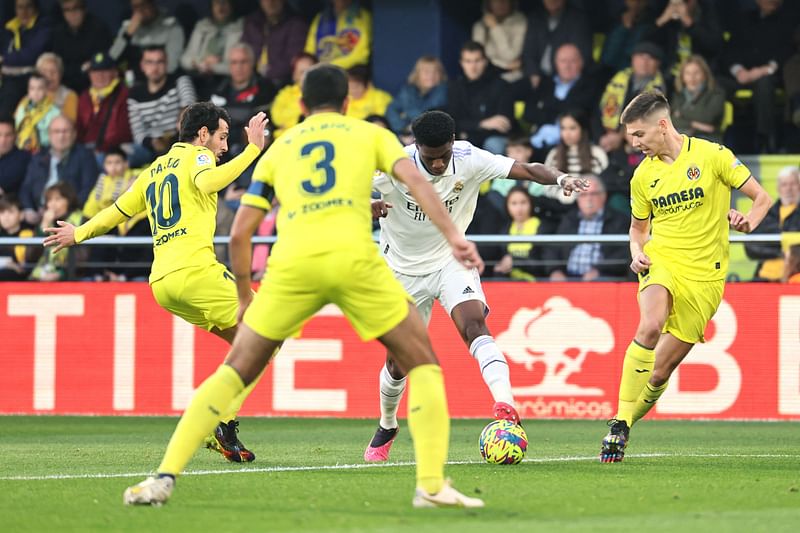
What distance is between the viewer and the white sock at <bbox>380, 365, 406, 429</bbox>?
9.62 meters

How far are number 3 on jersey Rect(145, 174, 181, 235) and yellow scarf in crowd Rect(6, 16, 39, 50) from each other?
34.4ft

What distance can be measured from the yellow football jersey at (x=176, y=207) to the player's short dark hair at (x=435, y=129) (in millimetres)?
1657

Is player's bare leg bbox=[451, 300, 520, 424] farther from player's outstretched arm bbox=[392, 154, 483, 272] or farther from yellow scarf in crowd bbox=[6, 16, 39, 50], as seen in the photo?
yellow scarf in crowd bbox=[6, 16, 39, 50]

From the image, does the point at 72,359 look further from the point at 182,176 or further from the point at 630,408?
the point at 630,408

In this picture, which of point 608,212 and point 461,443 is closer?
point 461,443

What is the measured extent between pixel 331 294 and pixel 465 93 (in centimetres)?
1080

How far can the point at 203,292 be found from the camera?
10.1 metres

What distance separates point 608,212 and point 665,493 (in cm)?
795

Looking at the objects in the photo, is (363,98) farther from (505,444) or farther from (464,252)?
(464,252)

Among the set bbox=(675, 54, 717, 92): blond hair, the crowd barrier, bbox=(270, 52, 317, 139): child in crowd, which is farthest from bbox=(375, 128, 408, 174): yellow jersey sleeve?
bbox=(270, 52, 317, 139): child in crowd

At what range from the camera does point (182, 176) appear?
9922mm

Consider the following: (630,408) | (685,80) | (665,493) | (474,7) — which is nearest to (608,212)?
(685,80)

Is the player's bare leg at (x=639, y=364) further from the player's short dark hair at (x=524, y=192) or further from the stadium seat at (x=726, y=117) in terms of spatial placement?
the stadium seat at (x=726, y=117)

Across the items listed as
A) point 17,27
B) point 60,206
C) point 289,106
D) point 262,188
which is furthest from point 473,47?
point 262,188
